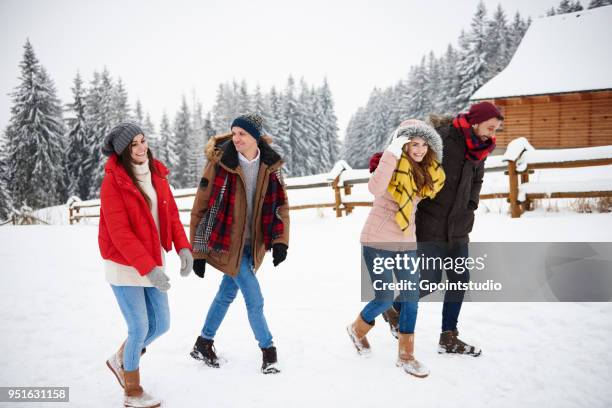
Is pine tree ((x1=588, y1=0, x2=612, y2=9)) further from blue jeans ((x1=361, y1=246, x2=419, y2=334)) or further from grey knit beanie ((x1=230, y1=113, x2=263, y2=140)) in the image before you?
grey knit beanie ((x1=230, y1=113, x2=263, y2=140))

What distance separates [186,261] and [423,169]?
2.03 m

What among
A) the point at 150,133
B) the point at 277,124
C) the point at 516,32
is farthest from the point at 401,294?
the point at 516,32

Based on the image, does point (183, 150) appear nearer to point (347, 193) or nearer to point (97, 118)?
point (97, 118)

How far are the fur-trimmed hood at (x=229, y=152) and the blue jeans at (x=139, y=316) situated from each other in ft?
3.60

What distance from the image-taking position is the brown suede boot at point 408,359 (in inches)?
120

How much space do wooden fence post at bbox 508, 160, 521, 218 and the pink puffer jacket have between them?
17.0ft

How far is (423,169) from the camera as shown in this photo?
319 centimetres

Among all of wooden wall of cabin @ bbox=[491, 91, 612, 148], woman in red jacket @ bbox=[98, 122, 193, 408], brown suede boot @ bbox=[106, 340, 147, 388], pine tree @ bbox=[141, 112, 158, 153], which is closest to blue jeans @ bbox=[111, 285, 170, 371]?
woman in red jacket @ bbox=[98, 122, 193, 408]

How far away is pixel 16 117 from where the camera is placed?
31.0 meters

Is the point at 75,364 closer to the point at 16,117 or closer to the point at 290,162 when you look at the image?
the point at 16,117

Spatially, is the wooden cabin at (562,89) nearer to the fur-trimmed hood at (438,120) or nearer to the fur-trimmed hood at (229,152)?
the fur-trimmed hood at (438,120)

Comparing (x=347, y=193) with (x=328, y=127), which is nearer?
(x=347, y=193)

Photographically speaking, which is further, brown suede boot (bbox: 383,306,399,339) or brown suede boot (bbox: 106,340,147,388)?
brown suede boot (bbox: 383,306,399,339)

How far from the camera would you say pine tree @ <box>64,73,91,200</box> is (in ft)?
116
